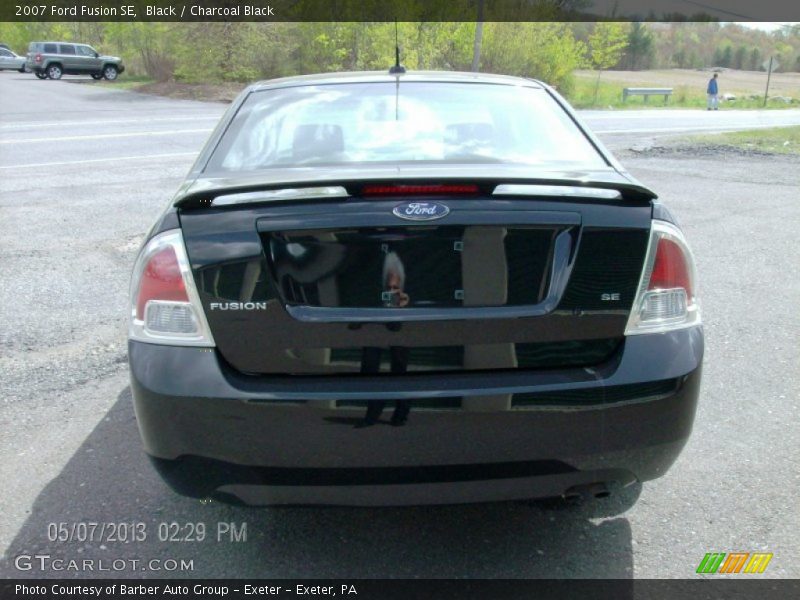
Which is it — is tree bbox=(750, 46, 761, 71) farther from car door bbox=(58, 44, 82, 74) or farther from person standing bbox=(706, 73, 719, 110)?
car door bbox=(58, 44, 82, 74)

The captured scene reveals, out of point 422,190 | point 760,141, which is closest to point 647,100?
point 760,141

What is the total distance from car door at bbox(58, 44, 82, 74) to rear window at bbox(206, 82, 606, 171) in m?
43.7

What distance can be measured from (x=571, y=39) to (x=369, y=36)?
41.7 ft

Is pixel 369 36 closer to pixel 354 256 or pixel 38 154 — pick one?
pixel 38 154

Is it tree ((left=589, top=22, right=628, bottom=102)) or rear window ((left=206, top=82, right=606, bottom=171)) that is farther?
tree ((left=589, top=22, right=628, bottom=102))

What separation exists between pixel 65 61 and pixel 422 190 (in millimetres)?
45619

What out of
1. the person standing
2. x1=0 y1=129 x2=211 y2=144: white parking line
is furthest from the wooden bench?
x1=0 y1=129 x2=211 y2=144: white parking line

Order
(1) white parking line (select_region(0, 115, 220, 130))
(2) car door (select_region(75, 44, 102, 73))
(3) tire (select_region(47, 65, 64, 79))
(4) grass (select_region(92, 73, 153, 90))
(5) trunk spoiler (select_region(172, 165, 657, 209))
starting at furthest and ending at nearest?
(3) tire (select_region(47, 65, 64, 79)) < (2) car door (select_region(75, 44, 102, 73)) < (4) grass (select_region(92, 73, 153, 90)) < (1) white parking line (select_region(0, 115, 220, 130)) < (5) trunk spoiler (select_region(172, 165, 657, 209))

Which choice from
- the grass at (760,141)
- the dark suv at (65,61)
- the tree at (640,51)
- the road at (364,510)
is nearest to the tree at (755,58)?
the tree at (640,51)

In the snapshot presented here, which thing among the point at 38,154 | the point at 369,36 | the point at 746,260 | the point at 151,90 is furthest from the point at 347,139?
the point at 369,36

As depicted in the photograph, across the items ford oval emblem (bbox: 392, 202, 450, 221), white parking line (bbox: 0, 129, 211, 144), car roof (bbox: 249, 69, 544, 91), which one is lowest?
white parking line (bbox: 0, 129, 211, 144)

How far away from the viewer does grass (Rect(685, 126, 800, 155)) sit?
17.0 metres

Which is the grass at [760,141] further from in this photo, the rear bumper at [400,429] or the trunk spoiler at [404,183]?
the rear bumper at [400,429]

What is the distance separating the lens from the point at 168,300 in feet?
8.09
